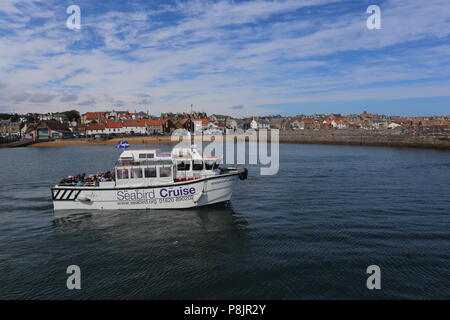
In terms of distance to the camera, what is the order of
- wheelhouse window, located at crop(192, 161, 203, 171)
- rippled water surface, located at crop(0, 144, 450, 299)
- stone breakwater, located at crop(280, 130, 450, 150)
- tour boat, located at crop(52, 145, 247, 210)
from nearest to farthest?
rippled water surface, located at crop(0, 144, 450, 299), tour boat, located at crop(52, 145, 247, 210), wheelhouse window, located at crop(192, 161, 203, 171), stone breakwater, located at crop(280, 130, 450, 150)

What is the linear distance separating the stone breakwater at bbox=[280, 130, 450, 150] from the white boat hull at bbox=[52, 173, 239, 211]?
6960 cm

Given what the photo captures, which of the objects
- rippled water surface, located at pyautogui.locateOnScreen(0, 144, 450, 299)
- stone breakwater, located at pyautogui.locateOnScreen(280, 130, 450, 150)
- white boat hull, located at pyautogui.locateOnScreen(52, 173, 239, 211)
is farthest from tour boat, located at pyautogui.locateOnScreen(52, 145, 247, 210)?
stone breakwater, located at pyautogui.locateOnScreen(280, 130, 450, 150)

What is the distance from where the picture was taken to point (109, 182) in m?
23.2

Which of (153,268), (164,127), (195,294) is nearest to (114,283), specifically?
(153,268)

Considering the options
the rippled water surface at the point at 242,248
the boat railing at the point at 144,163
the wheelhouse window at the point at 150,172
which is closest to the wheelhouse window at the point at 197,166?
the boat railing at the point at 144,163

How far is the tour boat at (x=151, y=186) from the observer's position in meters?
23.0

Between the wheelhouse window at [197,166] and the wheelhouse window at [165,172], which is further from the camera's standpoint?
the wheelhouse window at [197,166]

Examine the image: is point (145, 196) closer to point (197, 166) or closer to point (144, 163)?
point (144, 163)

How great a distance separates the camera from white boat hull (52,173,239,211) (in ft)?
75.4

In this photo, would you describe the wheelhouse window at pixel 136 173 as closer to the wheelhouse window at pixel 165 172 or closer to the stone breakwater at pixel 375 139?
the wheelhouse window at pixel 165 172

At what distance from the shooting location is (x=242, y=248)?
679 inches

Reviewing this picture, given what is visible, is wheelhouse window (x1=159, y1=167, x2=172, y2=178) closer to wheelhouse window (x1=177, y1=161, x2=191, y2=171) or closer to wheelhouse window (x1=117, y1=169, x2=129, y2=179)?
wheelhouse window (x1=177, y1=161, x2=191, y2=171)

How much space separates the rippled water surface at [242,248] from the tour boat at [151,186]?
928mm

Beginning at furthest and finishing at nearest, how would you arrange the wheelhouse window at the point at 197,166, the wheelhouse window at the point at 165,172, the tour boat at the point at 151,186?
1. the wheelhouse window at the point at 197,166
2. the wheelhouse window at the point at 165,172
3. the tour boat at the point at 151,186
